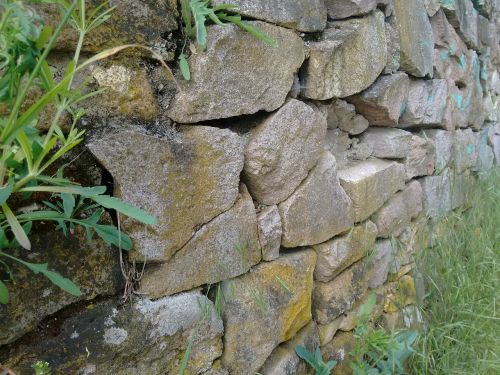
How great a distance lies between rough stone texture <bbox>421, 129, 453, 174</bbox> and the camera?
Answer: 226cm

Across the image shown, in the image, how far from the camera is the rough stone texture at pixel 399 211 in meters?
1.86

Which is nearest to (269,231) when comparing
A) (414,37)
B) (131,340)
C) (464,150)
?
(131,340)

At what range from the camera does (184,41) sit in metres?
1.07

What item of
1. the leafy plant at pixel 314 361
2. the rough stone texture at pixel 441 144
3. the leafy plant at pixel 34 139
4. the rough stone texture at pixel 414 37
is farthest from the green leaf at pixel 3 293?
the rough stone texture at pixel 441 144

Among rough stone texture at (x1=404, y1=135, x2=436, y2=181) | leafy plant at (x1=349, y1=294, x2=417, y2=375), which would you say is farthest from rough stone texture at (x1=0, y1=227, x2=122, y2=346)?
rough stone texture at (x1=404, y1=135, x2=436, y2=181)

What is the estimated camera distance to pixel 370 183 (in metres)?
1.70

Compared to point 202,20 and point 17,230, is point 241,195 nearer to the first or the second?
point 202,20

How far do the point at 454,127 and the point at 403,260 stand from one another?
1.02 metres

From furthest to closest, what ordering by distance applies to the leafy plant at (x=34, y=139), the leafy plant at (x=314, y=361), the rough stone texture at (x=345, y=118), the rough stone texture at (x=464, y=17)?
the rough stone texture at (x=464, y=17), the rough stone texture at (x=345, y=118), the leafy plant at (x=314, y=361), the leafy plant at (x=34, y=139)

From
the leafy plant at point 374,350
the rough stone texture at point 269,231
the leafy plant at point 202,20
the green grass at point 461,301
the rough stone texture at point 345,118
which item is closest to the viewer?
the leafy plant at point 202,20

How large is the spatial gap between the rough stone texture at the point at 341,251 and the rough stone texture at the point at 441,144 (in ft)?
2.58

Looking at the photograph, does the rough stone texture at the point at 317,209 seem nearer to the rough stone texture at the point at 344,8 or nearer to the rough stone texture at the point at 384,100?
the rough stone texture at the point at 384,100

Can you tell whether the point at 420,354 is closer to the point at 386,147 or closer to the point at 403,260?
the point at 403,260

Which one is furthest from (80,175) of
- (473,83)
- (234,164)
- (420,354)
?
(473,83)
